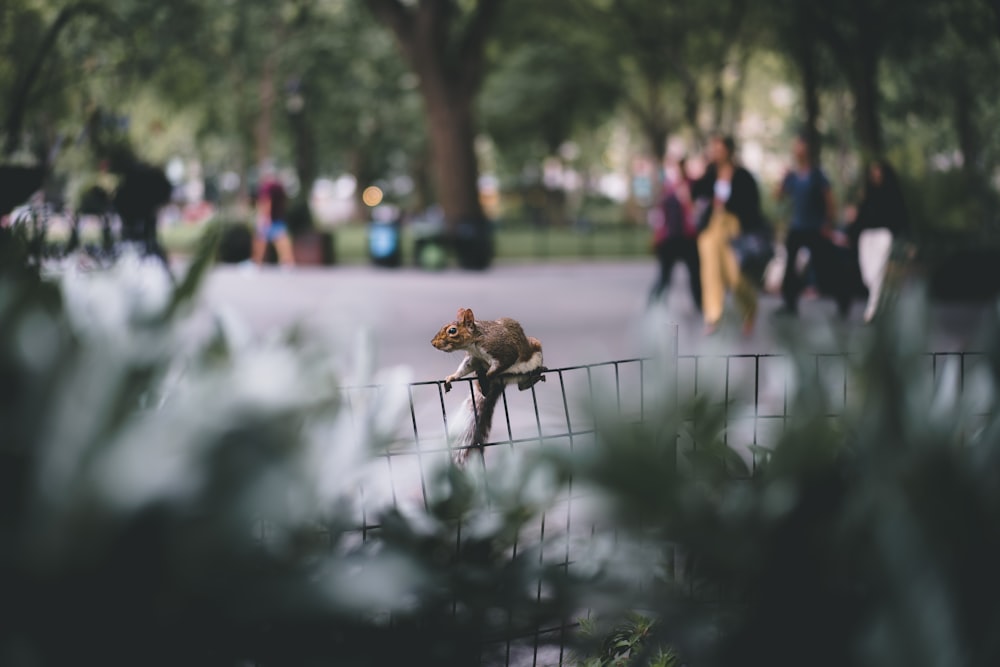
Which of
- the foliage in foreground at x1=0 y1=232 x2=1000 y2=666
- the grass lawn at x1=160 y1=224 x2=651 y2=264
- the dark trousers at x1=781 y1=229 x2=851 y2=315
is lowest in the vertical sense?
the grass lawn at x1=160 y1=224 x2=651 y2=264

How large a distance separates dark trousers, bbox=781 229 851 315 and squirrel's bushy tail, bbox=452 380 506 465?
9.89 meters

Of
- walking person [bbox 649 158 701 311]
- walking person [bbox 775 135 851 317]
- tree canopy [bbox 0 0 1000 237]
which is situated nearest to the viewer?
walking person [bbox 775 135 851 317]

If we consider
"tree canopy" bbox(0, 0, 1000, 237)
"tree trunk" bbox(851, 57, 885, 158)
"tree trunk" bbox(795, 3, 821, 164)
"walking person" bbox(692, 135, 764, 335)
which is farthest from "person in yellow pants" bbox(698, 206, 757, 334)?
"tree trunk" bbox(795, 3, 821, 164)

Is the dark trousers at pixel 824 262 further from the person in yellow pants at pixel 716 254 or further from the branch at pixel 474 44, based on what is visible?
the branch at pixel 474 44

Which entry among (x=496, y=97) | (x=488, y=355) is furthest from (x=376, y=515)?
(x=496, y=97)

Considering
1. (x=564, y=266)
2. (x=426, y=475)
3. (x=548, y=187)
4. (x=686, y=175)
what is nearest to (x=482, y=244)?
(x=564, y=266)

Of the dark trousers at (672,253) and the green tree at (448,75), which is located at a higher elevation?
the green tree at (448,75)

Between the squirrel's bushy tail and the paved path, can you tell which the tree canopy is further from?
the squirrel's bushy tail

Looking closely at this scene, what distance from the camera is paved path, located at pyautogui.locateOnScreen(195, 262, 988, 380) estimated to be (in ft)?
39.4

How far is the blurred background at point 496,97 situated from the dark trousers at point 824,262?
4.42 feet

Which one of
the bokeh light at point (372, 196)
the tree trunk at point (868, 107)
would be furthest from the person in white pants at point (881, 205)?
the bokeh light at point (372, 196)

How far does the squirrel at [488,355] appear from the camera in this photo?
11.5 ft

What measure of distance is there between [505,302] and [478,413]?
47.9 feet

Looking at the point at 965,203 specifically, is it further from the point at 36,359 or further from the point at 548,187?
the point at 548,187
